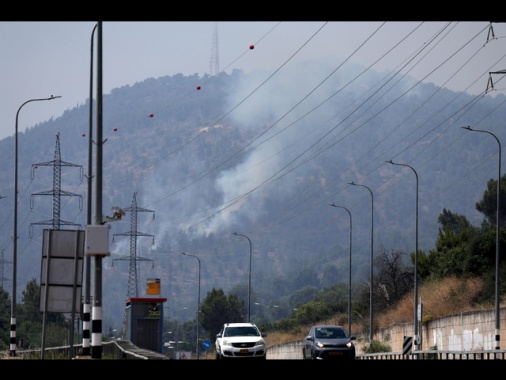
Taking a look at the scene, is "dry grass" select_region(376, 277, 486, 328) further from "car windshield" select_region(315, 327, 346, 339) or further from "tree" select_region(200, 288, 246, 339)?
"tree" select_region(200, 288, 246, 339)

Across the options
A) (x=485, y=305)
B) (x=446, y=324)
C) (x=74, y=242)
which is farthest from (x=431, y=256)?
(x=74, y=242)

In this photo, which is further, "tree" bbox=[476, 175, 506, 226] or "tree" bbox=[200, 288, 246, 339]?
"tree" bbox=[200, 288, 246, 339]

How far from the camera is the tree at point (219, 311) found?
162 metres

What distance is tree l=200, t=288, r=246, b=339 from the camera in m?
162

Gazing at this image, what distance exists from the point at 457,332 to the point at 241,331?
22.4 m

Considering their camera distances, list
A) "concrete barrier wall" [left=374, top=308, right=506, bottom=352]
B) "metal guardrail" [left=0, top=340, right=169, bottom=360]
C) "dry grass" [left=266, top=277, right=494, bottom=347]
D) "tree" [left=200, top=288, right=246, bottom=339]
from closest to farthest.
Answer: "metal guardrail" [left=0, top=340, right=169, bottom=360] < "concrete barrier wall" [left=374, top=308, right=506, bottom=352] < "dry grass" [left=266, top=277, right=494, bottom=347] < "tree" [left=200, top=288, right=246, bottom=339]

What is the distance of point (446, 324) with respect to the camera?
68438mm

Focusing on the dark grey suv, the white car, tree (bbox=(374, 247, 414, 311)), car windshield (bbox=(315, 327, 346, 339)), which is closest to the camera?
the white car

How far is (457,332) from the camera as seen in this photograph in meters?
65.9

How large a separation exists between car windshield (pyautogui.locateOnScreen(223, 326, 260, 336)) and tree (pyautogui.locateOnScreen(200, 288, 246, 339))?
113597 millimetres

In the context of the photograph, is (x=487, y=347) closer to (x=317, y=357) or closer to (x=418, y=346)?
(x=418, y=346)

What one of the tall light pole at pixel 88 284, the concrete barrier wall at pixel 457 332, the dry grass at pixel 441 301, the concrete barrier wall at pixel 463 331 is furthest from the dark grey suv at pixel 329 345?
the dry grass at pixel 441 301

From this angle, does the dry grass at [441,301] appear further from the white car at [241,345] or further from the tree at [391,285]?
the white car at [241,345]

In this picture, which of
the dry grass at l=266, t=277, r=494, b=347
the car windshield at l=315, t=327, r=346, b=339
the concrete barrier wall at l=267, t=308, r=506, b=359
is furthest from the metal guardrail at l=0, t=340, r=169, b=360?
the dry grass at l=266, t=277, r=494, b=347
